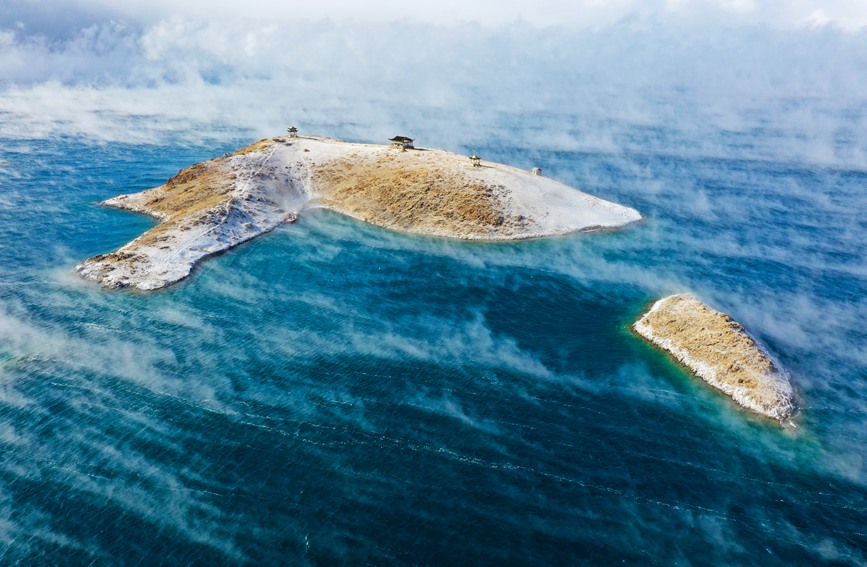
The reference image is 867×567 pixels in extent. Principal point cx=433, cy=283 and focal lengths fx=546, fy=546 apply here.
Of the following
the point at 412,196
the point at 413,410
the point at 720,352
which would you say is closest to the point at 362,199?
the point at 412,196

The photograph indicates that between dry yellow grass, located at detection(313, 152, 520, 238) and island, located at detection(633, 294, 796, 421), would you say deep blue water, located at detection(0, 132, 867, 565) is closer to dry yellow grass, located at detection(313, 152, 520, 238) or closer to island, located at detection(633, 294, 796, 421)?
island, located at detection(633, 294, 796, 421)

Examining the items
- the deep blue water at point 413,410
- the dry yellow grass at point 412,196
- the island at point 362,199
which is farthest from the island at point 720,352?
the dry yellow grass at point 412,196

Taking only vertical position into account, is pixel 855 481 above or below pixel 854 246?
below

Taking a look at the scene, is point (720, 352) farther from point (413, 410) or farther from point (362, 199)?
point (362, 199)

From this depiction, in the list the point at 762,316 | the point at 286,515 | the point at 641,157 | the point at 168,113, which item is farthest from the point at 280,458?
the point at 168,113

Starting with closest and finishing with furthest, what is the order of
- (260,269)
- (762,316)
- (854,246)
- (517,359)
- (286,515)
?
1. (286,515)
2. (517,359)
3. (762,316)
4. (260,269)
5. (854,246)

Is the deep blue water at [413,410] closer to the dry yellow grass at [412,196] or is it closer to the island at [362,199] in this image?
the island at [362,199]

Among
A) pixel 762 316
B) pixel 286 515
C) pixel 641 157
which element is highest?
pixel 641 157

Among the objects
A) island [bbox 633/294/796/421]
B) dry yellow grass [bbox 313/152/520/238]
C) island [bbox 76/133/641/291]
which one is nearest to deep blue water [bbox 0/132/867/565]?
island [bbox 633/294/796/421]

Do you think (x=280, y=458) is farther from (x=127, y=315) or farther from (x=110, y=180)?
(x=110, y=180)
